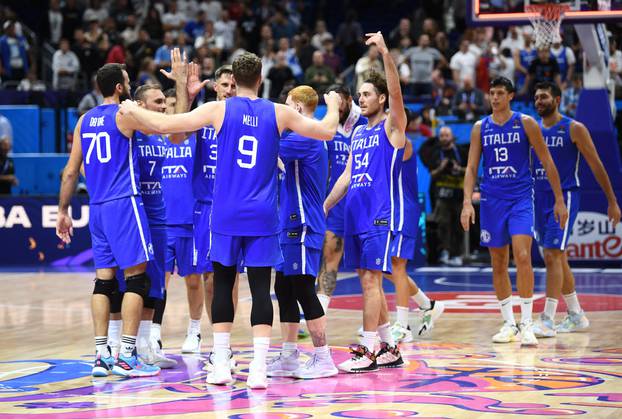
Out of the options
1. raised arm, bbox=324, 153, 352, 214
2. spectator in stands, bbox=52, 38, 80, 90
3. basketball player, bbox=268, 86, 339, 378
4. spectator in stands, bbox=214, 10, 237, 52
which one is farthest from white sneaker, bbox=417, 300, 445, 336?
spectator in stands, bbox=214, 10, 237, 52

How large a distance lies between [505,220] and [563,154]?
48.6 inches

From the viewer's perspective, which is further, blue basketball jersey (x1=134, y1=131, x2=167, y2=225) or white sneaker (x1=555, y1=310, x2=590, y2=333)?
white sneaker (x1=555, y1=310, x2=590, y2=333)

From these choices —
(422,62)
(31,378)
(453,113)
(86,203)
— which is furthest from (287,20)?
(31,378)

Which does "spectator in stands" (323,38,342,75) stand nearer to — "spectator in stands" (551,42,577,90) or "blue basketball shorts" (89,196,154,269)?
"spectator in stands" (551,42,577,90)

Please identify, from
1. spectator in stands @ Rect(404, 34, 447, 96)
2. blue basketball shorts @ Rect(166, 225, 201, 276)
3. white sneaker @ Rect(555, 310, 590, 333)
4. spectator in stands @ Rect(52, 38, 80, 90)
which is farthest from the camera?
spectator in stands @ Rect(52, 38, 80, 90)

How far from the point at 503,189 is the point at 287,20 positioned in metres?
→ 15.7

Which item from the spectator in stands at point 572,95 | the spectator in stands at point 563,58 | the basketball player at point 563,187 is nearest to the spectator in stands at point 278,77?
the spectator in stands at point 563,58

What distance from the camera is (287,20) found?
81.7ft

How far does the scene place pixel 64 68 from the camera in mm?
22844

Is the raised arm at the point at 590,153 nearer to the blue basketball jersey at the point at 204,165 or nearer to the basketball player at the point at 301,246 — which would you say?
the basketball player at the point at 301,246

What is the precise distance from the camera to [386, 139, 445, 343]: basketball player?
854 cm

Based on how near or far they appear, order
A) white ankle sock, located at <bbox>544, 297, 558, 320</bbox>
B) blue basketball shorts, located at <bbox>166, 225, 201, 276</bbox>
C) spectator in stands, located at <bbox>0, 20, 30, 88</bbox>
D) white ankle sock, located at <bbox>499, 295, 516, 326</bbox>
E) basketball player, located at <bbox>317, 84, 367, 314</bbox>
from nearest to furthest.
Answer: blue basketball shorts, located at <bbox>166, 225, 201, 276</bbox> → basketball player, located at <bbox>317, 84, 367, 314</bbox> → white ankle sock, located at <bbox>499, 295, 516, 326</bbox> → white ankle sock, located at <bbox>544, 297, 558, 320</bbox> → spectator in stands, located at <bbox>0, 20, 30, 88</bbox>

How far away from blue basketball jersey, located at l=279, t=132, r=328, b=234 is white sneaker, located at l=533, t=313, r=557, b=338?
2.93m

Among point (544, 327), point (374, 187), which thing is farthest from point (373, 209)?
point (544, 327)
